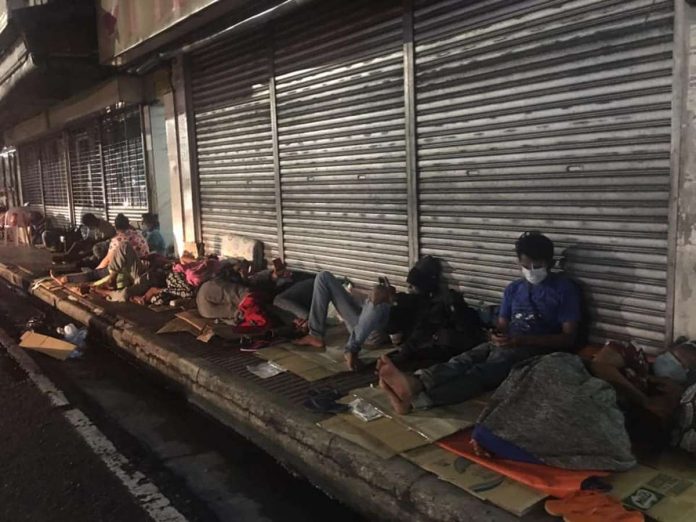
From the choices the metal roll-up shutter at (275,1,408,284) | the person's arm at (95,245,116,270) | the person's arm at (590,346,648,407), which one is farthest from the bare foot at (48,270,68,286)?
the person's arm at (590,346,648,407)

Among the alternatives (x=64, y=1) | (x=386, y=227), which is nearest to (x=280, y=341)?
(x=386, y=227)

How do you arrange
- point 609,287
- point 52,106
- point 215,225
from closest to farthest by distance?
A: point 609,287 < point 215,225 < point 52,106

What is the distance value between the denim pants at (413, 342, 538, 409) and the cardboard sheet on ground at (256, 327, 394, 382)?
115 centimetres

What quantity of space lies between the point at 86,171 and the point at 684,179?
1491 cm

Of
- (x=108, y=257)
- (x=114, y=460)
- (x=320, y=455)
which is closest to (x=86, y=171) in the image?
(x=108, y=257)

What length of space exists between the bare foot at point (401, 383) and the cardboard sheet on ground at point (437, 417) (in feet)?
0.43

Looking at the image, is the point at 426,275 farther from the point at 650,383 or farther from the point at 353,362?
the point at 650,383

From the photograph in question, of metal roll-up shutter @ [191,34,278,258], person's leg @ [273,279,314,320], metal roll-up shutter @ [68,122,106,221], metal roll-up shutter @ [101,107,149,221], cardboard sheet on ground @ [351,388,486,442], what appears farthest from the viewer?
metal roll-up shutter @ [68,122,106,221]

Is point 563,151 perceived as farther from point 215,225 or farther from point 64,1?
point 64,1

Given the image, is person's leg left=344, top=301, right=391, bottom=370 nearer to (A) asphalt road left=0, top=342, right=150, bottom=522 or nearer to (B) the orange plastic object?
(B) the orange plastic object

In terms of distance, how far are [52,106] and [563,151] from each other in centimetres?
1501

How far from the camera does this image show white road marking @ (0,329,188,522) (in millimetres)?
3646

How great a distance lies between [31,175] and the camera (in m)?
21.8

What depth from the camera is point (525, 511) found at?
3.02 metres
